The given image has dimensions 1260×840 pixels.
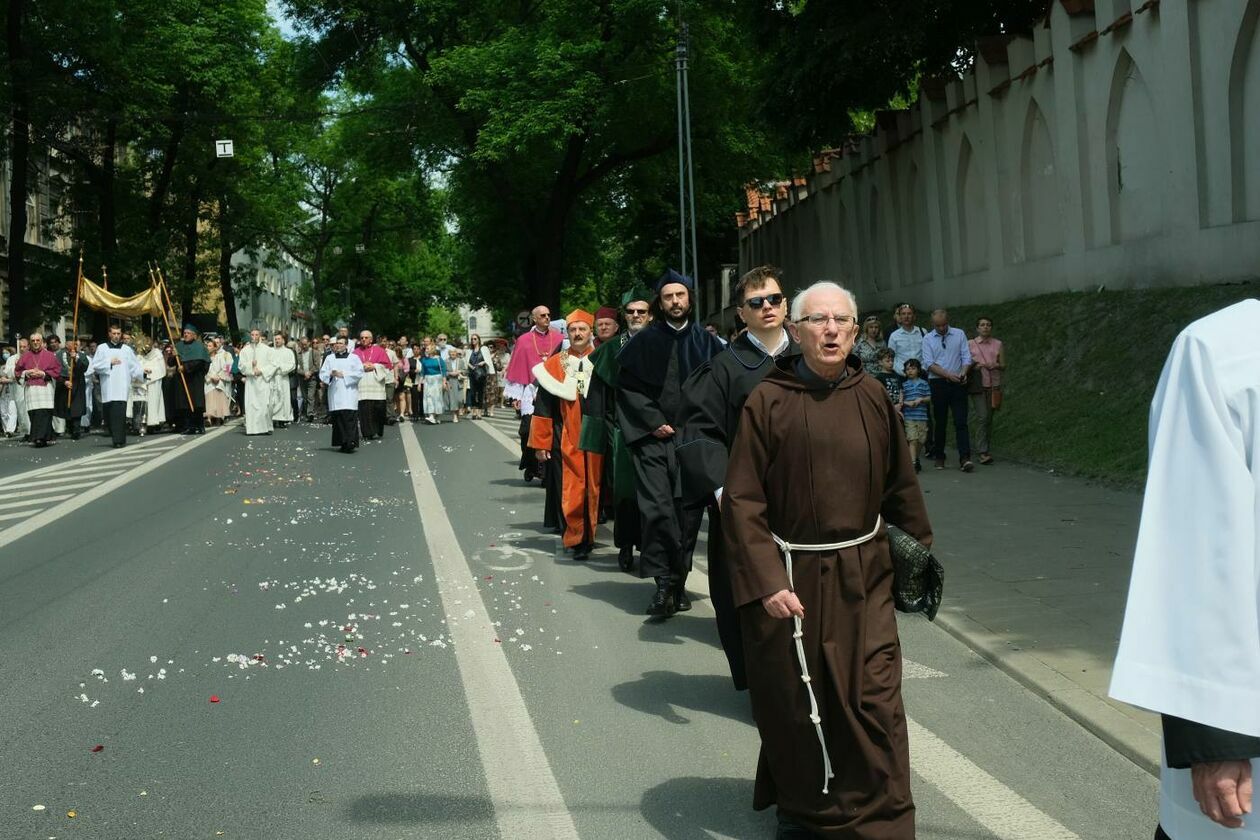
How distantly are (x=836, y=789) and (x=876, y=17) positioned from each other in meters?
22.3

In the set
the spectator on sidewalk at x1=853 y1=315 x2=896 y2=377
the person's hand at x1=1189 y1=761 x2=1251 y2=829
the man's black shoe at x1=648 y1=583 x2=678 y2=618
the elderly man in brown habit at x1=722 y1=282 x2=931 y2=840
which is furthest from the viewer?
the spectator on sidewalk at x1=853 y1=315 x2=896 y2=377

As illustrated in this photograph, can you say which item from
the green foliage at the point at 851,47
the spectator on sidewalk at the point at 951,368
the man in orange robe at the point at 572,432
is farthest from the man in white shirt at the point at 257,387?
the man in orange robe at the point at 572,432

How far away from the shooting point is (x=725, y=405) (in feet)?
20.3

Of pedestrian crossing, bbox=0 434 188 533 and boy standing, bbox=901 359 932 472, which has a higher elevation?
boy standing, bbox=901 359 932 472

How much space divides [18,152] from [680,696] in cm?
3072

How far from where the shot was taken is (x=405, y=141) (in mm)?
41344

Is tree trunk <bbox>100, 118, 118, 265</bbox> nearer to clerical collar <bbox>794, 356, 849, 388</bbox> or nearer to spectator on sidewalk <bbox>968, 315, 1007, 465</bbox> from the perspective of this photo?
spectator on sidewalk <bbox>968, 315, 1007, 465</bbox>

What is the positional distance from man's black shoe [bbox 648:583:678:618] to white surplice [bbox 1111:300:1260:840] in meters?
6.15

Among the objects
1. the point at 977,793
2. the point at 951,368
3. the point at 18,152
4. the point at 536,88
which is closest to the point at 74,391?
the point at 18,152

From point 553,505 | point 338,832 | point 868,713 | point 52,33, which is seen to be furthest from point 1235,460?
point 52,33

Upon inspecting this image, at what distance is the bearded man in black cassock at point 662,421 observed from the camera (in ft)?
27.0

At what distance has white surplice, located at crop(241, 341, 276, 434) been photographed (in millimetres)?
28234

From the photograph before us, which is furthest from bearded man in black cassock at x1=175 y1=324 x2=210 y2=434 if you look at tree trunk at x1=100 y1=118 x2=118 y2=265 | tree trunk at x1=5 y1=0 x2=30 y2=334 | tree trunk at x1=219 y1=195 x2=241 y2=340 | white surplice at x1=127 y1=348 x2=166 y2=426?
tree trunk at x1=219 y1=195 x2=241 y2=340

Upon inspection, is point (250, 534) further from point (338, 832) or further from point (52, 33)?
point (52, 33)
